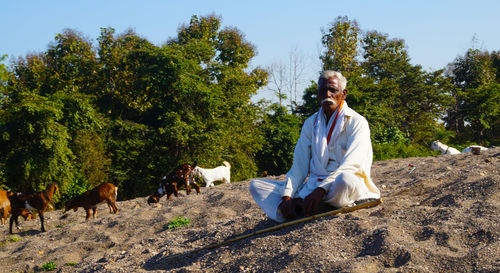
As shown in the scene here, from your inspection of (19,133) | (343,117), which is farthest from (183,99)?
(343,117)

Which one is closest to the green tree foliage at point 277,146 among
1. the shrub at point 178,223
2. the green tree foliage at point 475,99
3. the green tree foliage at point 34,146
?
the green tree foliage at point 34,146

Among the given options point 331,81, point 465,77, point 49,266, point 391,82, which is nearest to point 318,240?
point 331,81

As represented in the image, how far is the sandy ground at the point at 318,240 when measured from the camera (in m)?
4.00

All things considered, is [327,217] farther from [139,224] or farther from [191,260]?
[139,224]

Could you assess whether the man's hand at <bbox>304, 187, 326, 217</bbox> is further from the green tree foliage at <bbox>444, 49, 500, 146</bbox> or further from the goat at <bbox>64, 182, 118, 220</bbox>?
the green tree foliage at <bbox>444, 49, 500, 146</bbox>

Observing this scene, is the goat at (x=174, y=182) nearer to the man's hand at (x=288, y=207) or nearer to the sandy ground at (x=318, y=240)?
the sandy ground at (x=318, y=240)

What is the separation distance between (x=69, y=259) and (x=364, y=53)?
30.6 metres

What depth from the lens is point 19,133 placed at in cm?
1583

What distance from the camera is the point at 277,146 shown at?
24.3 meters

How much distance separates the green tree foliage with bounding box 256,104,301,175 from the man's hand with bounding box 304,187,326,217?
18.6 meters

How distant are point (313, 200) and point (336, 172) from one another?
1.28 ft

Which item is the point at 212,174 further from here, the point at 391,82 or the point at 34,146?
the point at 391,82

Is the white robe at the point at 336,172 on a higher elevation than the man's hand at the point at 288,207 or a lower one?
higher

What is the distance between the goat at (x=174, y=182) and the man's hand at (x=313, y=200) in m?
6.10
